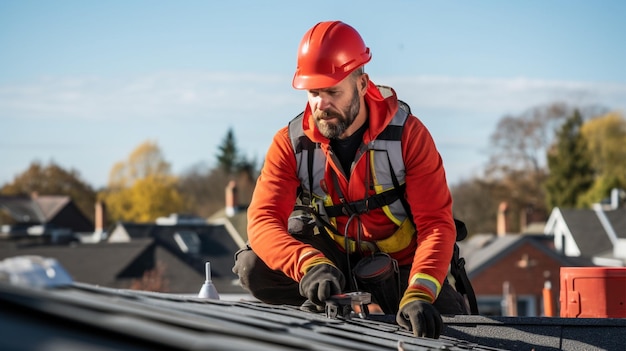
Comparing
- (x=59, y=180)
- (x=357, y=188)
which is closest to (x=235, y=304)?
(x=357, y=188)

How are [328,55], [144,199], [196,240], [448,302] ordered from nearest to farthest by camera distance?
[328,55] < [448,302] < [196,240] < [144,199]

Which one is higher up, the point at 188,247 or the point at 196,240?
the point at 196,240

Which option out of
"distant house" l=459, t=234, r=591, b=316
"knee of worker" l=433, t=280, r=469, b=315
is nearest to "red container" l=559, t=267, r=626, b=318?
"knee of worker" l=433, t=280, r=469, b=315

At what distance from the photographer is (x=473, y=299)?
264 inches

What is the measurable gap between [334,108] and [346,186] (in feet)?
1.37

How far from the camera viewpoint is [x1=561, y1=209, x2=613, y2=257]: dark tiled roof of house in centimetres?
6081

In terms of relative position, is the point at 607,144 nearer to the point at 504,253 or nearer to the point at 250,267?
the point at 504,253

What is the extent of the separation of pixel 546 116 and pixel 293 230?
88.4m

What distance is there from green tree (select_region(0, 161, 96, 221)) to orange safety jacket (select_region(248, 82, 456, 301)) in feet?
329

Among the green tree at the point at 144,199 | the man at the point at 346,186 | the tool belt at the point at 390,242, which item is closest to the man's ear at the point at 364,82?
the man at the point at 346,186

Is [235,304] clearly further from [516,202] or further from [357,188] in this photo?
[516,202]

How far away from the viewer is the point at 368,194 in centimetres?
631

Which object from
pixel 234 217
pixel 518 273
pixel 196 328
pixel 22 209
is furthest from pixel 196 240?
pixel 196 328

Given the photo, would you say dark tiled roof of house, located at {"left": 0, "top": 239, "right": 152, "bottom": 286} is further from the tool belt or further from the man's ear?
the man's ear
